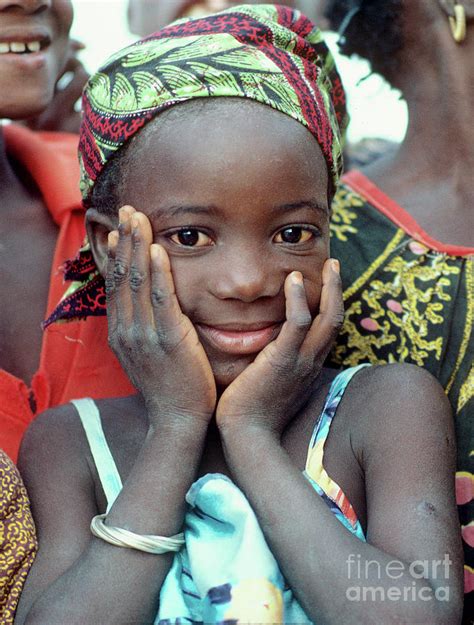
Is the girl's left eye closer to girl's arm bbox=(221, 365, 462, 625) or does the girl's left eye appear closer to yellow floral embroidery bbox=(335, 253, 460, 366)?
girl's arm bbox=(221, 365, 462, 625)

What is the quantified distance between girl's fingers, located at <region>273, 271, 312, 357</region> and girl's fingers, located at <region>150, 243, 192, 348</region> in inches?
9.1

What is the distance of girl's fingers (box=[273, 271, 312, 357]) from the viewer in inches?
81.4

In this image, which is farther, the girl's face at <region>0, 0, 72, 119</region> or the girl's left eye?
the girl's face at <region>0, 0, 72, 119</region>

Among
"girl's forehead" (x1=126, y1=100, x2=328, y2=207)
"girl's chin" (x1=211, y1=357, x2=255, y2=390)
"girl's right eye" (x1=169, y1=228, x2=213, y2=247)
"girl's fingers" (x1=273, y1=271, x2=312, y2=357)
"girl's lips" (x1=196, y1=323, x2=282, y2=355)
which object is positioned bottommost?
"girl's chin" (x1=211, y1=357, x2=255, y2=390)

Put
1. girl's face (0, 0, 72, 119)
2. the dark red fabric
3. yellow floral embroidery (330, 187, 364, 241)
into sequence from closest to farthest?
1. the dark red fabric
2. girl's face (0, 0, 72, 119)
3. yellow floral embroidery (330, 187, 364, 241)

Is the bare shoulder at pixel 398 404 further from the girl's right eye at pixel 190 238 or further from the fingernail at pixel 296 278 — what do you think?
the girl's right eye at pixel 190 238

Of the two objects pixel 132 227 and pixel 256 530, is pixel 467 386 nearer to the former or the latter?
pixel 256 530

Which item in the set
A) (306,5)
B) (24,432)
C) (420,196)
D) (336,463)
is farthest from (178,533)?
(306,5)

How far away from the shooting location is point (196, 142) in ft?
6.82

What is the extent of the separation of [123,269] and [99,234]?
26 centimetres

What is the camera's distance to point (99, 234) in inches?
93.3

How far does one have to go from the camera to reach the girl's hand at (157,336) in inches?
81.6

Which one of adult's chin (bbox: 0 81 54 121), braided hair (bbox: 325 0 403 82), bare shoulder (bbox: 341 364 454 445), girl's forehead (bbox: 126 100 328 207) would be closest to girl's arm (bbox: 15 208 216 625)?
girl's forehead (bbox: 126 100 328 207)

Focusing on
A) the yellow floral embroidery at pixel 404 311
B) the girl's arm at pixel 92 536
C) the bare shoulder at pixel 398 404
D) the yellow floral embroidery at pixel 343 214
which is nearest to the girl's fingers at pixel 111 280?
the girl's arm at pixel 92 536
